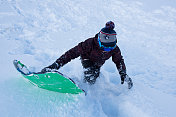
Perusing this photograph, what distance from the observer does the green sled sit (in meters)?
1.71

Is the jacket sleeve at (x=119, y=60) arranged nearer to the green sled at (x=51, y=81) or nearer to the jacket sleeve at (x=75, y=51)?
the jacket sleeve at (x=75, y=51)

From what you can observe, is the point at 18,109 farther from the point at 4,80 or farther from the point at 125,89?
the point at 125,89

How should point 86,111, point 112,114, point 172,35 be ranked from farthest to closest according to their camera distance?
point 172,35, point 112,114, point 86,111

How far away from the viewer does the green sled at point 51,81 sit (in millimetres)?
1714

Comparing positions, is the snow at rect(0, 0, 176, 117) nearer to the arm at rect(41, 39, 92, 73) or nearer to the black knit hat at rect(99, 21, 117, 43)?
the arm at rect(41, 39, 92, 73)

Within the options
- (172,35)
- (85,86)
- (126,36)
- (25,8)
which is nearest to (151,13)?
(172,35)

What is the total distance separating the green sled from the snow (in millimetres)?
84

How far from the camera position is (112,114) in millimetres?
2031

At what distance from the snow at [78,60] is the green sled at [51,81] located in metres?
0.08

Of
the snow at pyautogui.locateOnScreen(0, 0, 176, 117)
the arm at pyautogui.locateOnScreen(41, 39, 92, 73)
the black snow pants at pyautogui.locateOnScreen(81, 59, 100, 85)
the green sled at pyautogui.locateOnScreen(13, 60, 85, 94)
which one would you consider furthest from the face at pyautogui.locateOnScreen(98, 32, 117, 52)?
the snow at pyautogui.locateOnScreen(0, 0, 176, 117)

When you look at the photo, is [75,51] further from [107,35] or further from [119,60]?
[119,60]

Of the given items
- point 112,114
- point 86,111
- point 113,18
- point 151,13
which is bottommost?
point 112,114

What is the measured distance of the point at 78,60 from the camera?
119 inches

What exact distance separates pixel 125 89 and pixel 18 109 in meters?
1.53
